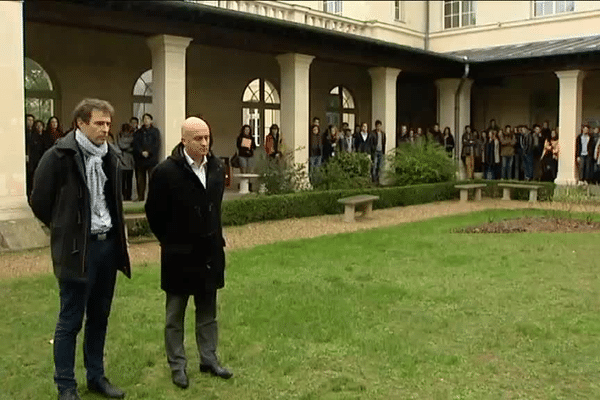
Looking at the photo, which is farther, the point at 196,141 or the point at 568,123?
the point at 568,123

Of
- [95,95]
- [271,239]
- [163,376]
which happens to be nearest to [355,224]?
[271,239]

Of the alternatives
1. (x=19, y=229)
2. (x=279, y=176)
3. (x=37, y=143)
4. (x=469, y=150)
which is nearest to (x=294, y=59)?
(x=279, y=176)

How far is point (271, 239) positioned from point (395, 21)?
15376mm

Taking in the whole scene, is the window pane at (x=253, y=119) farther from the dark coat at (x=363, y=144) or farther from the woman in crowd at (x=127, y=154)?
the woman in crowd at (x=127, y=154)

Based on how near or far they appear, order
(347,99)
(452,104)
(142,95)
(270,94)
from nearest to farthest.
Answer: (142,95) < (270,94) < (452,104) < (347,99)

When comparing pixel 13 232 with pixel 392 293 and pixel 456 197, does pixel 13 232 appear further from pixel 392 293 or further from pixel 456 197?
pixel 456 197

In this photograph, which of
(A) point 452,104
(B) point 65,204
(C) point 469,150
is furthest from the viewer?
(A) point 452,104

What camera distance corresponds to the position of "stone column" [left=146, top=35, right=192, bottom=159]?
43.3 ft

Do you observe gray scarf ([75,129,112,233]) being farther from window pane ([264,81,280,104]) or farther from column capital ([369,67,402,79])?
window pane ([264,81,280,104])

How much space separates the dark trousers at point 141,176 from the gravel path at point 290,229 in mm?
2740

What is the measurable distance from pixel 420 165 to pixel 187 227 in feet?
45.0

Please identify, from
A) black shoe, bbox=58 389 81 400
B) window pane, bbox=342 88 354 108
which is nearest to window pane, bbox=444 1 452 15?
window pane, bbox=342 88 354 108

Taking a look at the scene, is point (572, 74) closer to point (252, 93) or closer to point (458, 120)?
point (458, 120)

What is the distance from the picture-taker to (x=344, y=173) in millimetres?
15711
